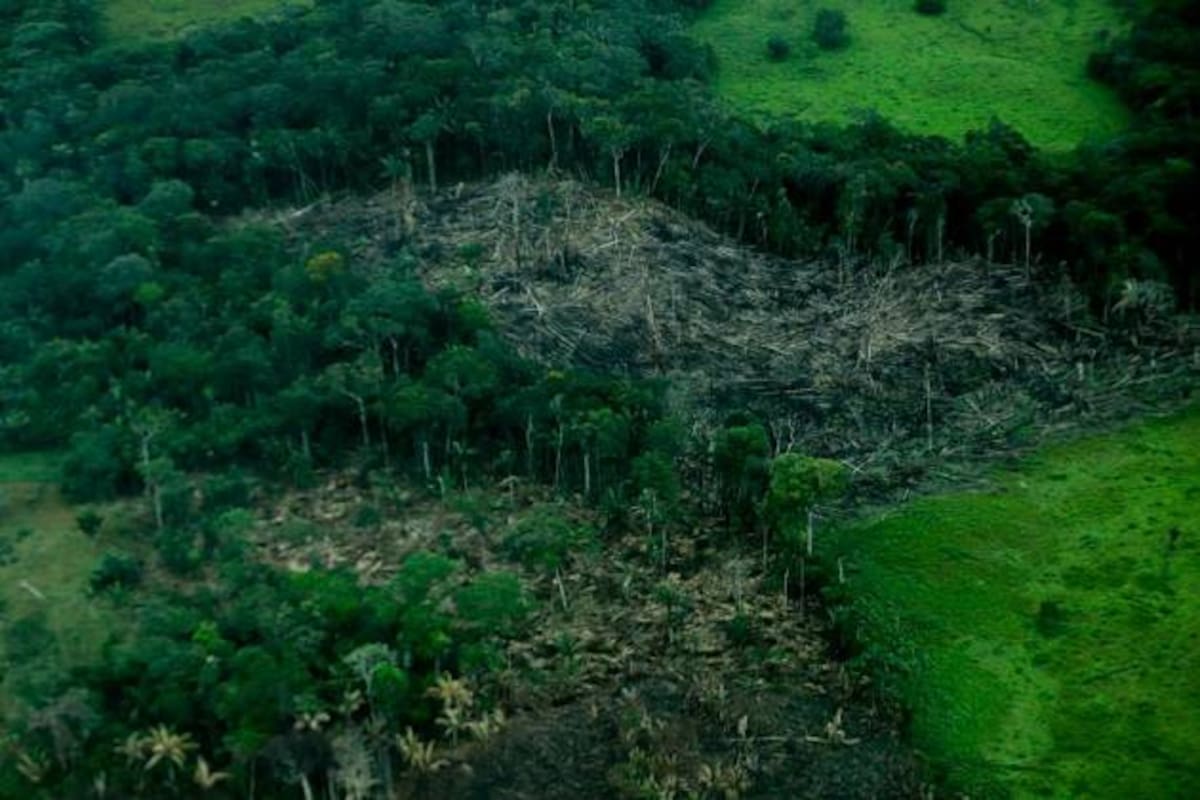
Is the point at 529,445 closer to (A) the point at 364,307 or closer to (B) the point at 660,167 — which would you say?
(A) the point at 364,307

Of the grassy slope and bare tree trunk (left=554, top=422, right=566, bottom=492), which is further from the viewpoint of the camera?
bare tree trunk (left=554, top=422, right=566, bottom=492)

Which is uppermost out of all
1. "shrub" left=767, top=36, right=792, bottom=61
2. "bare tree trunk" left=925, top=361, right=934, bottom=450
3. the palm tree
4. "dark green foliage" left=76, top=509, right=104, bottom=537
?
"shrub" left=767, top=36, right=792, bottom=61

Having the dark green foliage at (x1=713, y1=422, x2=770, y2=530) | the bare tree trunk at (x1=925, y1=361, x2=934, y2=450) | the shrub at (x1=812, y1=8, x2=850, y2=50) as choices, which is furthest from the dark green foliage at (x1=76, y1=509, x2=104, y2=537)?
the shrub at (x1=812, y1=8, x2=850, y2=50)

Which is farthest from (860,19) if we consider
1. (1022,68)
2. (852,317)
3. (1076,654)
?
(1076,654)

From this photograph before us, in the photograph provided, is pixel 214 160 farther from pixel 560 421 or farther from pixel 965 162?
pixel 965 162

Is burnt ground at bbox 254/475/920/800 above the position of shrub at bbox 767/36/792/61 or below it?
below

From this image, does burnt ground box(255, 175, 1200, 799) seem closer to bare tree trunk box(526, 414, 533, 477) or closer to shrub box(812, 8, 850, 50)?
bare tree trunk box(526, 414, 533, 477)
